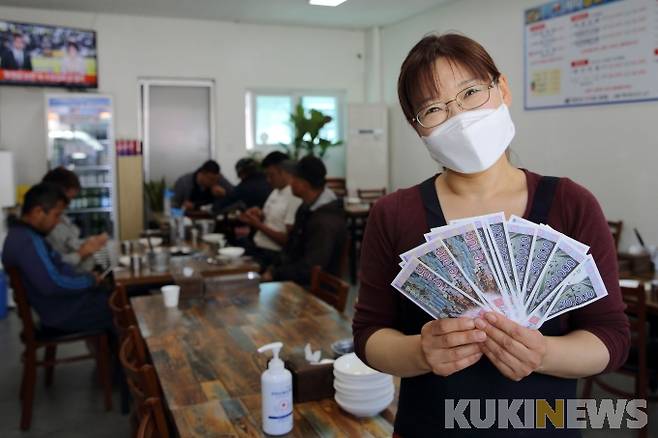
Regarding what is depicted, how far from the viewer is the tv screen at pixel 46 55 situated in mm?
6766

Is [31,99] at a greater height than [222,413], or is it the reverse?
[31,99]

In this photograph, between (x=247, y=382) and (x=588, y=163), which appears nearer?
(x=247, y=382)

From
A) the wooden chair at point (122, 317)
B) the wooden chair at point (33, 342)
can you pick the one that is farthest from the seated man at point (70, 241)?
the wooden chair at point (122, 317)

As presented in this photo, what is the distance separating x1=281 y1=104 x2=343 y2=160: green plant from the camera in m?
8.05

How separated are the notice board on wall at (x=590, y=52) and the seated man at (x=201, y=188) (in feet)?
10.7

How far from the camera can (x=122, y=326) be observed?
8.39 feet

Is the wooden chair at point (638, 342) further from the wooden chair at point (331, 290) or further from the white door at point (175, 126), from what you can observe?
the white door at point (175, 126)

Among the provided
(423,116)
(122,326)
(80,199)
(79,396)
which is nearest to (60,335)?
(79,396)

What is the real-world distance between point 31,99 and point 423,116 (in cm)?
735

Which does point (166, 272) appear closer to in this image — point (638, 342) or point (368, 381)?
point (368, 381)

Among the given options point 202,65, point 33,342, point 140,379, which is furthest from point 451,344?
point 202,65

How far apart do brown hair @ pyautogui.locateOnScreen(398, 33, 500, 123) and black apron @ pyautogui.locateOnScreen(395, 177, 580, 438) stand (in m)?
0.17

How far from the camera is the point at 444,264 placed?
93 cm

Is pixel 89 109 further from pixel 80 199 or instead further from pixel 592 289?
pixel 592 289
